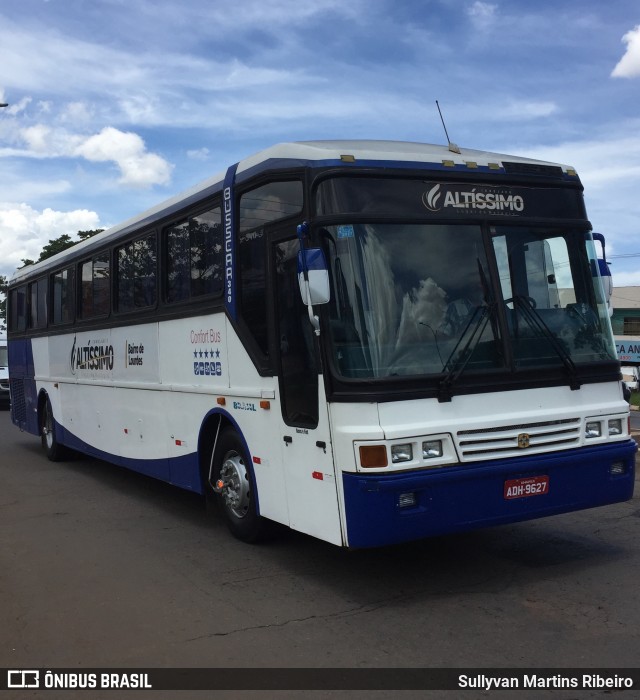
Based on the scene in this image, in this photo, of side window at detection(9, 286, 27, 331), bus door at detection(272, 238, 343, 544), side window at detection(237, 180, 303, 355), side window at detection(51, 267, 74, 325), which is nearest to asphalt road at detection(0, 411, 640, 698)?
bus door at detection(272, 238, 343, 544)

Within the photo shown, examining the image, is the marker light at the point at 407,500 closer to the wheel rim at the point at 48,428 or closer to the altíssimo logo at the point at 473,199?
the altíssimo logo at the point at 473,199

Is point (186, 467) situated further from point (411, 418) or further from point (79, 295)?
point (79, 295)

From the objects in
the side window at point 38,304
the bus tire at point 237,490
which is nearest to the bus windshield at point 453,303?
the bus tire at point 237,490

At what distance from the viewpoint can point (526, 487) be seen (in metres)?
5.76

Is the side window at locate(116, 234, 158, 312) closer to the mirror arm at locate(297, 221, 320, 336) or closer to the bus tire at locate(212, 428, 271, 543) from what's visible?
the bus tire at locate(212, 428, 271, 543)

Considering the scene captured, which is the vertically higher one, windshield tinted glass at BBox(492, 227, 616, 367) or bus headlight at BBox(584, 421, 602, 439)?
windshield tinted glass at BBox(492, 227, 616, 367)

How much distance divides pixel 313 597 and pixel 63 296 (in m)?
8.26

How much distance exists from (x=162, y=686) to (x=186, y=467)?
396 cm

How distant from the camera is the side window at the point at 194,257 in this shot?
7406mm

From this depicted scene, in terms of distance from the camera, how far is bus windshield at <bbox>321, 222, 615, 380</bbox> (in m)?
5.50

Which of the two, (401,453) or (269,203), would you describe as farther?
(269,203)

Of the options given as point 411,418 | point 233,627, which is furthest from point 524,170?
point 233,627

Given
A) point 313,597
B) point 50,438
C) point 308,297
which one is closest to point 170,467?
point 313,597

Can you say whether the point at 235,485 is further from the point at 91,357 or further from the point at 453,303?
the point at 91,357
